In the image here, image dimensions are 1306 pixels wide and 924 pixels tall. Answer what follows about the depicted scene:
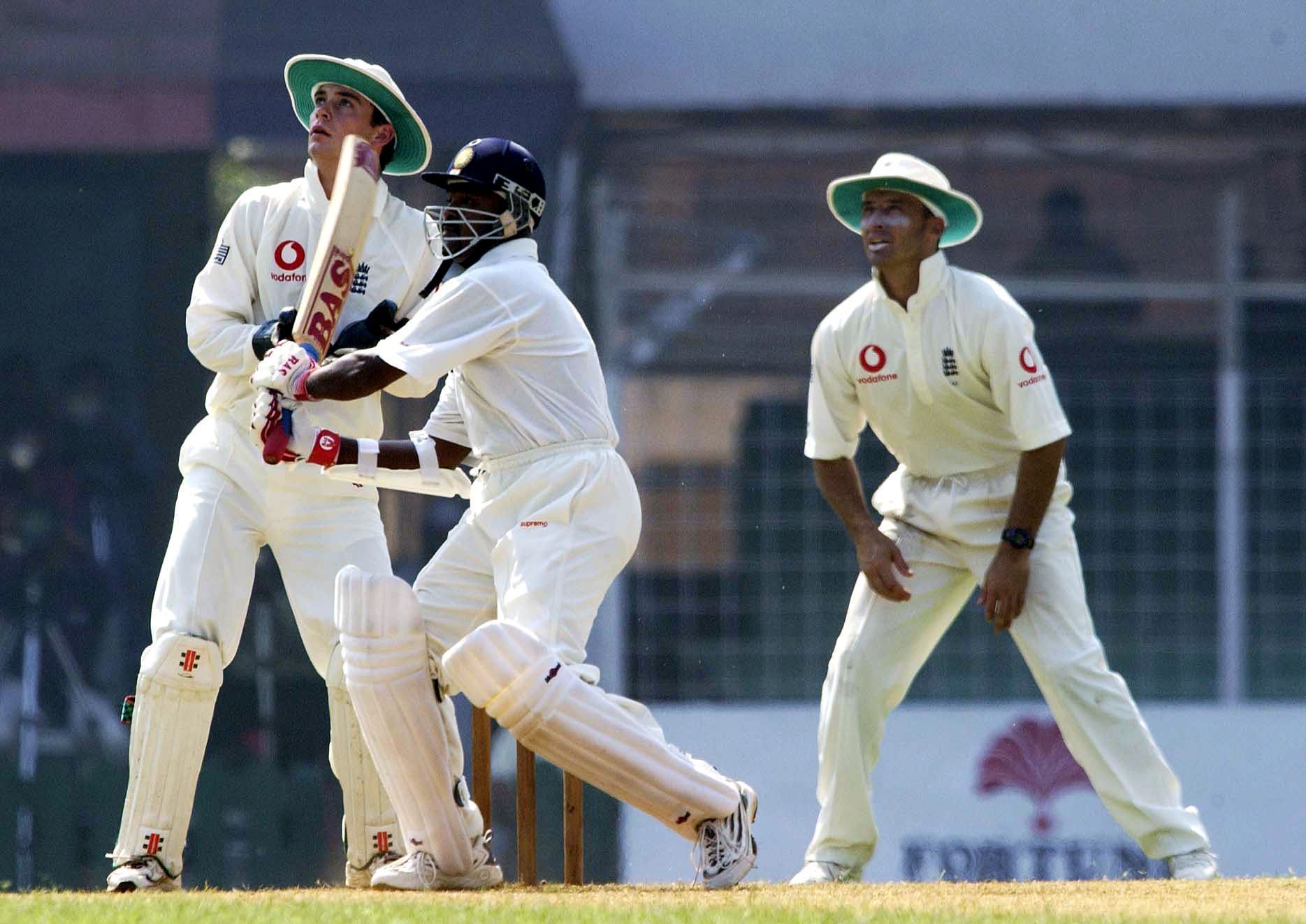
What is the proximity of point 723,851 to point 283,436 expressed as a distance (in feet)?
3.81

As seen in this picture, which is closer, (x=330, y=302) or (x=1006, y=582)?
(x=330, y=302)

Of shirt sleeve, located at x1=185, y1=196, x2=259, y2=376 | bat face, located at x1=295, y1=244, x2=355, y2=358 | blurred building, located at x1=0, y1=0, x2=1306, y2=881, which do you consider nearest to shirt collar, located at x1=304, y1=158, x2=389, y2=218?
shirt sleeve, located at x1=185, y1=196, x2=259, y2=376

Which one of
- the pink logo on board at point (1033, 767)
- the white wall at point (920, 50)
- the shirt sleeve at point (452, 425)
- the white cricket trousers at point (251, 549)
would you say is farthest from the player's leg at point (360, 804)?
the white wall at point (920, 50)

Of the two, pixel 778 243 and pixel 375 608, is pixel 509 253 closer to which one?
pixel 375 608

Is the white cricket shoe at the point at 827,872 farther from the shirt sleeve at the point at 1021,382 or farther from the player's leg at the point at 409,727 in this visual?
the shirt sleeve at the point at 1021,382

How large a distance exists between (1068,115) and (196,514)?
13.1 feet

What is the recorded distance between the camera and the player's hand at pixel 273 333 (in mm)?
4570

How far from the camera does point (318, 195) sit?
4.84m

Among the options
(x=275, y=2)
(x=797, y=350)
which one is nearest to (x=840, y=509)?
(x=797, y=350)

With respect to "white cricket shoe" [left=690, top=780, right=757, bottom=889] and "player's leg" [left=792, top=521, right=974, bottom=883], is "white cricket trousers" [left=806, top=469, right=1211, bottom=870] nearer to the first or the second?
"player's leg" [left=792, top=521, right=974, bottom=883]

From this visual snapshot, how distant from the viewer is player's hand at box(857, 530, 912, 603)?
5055 millimetres

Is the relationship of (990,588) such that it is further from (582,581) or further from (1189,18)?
(1189,18)

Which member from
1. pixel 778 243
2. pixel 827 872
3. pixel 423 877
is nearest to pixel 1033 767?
pixel 778 243

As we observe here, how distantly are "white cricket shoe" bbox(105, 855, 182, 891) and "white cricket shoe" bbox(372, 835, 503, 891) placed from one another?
46cm
